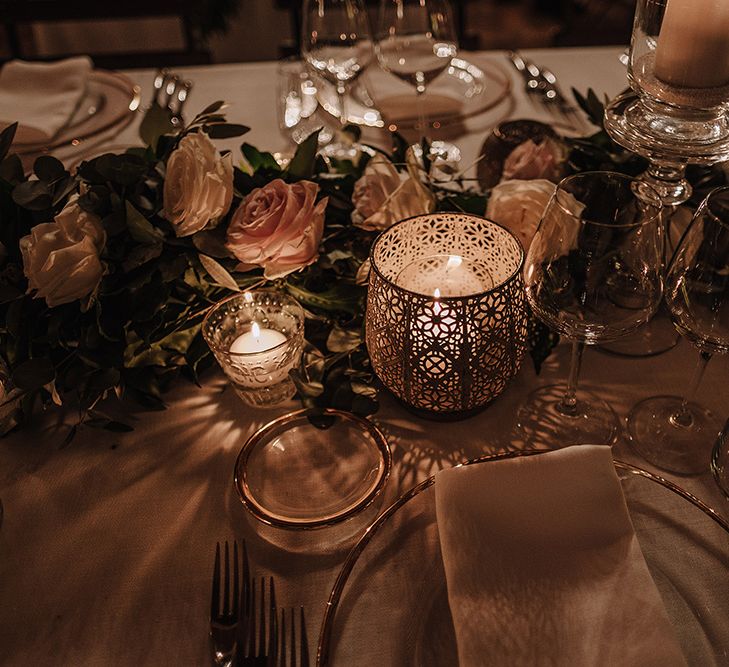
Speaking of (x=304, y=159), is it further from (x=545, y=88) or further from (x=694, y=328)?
(x=545, y=88)

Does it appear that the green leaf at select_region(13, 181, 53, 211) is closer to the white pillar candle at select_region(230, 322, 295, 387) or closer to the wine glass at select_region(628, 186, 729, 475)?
the white pillar candle at select_region(230, 322, 295, 387)

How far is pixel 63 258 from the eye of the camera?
25.9 inches

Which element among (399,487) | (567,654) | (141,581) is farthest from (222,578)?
(567,654)

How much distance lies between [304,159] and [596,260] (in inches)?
14.0

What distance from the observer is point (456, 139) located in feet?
3.81

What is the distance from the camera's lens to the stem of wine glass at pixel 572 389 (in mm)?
707

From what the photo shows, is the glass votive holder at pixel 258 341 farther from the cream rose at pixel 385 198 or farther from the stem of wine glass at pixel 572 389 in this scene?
the stem of wine glass at pixel 572 389

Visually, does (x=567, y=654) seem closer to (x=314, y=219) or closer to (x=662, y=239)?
(x=662, y=239)

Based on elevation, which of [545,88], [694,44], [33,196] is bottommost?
[545,88]

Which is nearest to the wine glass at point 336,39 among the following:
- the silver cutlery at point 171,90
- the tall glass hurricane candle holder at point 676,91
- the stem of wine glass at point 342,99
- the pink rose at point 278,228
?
the stem of wine glass at point 342,99

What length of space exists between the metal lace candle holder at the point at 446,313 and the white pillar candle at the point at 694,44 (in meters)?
0.22

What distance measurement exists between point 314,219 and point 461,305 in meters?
0.21

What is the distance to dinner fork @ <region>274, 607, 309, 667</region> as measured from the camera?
0.53 metres

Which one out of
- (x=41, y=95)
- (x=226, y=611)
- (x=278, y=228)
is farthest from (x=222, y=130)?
(x=41, y=95)
